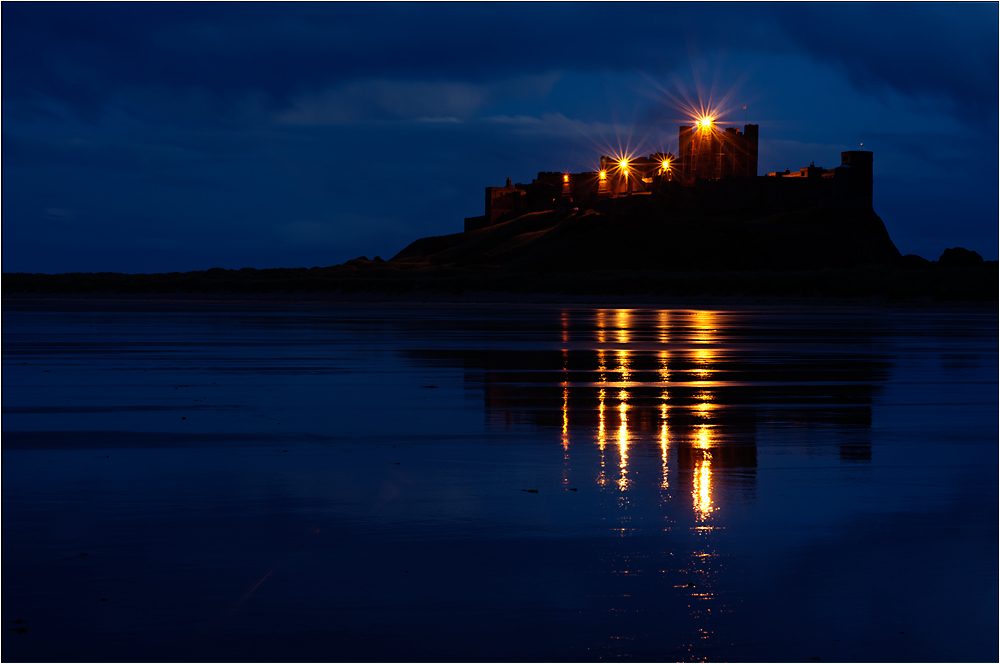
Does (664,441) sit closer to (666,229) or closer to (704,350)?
(704,350)

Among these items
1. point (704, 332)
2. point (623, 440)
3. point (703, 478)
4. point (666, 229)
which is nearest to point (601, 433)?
point (623, 440)

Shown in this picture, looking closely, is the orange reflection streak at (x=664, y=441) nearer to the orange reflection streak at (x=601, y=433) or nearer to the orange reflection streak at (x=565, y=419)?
the orange reflection streak at (x=601, y=433)

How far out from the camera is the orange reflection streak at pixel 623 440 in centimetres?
841

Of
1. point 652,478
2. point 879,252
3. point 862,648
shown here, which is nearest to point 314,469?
point 652,478

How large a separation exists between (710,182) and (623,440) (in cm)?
17397

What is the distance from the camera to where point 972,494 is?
784 cm

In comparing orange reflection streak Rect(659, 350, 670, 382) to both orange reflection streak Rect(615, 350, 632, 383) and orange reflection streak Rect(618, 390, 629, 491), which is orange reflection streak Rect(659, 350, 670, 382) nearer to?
orange reflection streak Rect(615, 350, 632, 383)

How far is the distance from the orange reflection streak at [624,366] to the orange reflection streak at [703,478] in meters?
6.27

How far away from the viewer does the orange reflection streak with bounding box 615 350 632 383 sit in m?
17.6

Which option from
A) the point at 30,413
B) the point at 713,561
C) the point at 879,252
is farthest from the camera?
the point at 879,252

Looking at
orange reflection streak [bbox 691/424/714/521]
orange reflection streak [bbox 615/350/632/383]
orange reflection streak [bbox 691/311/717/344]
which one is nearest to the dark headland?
orange reflection streak [bbox 691/311/717/344]

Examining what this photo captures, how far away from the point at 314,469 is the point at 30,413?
16.3ft

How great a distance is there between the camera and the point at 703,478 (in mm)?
8477

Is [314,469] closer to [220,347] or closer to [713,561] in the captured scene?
[713,561]
